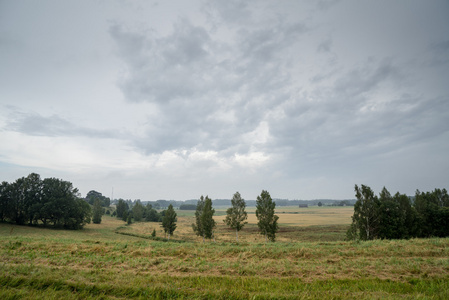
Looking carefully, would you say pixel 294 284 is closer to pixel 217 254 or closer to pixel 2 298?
pixel 217 254

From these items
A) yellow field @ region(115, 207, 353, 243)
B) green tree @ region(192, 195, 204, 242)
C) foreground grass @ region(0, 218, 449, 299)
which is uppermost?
foreground grass @ region(0, 218, 449, 299)

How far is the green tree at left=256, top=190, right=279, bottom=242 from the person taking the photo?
123ft

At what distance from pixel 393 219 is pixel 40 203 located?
90074 mm

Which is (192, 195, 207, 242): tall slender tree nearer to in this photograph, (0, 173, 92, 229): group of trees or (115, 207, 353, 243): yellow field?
(115, 207, 353, 243): yellow field

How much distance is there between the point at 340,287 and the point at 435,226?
4936cm

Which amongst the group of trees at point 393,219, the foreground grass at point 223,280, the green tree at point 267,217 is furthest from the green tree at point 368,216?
the foreground grass at point 223,280

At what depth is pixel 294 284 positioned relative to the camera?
286 inches

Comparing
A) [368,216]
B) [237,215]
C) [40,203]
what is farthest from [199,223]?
[40,203]

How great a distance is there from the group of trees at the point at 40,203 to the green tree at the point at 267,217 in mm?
59286

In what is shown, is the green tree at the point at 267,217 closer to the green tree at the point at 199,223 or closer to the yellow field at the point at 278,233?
the yellow field at the point at 278,233

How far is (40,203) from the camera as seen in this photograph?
59250mm

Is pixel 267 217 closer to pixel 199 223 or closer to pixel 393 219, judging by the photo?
pixel 199 223

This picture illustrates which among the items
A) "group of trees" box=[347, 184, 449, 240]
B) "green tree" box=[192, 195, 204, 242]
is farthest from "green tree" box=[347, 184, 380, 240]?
"green tree" box=[192, 195, 204, 242]

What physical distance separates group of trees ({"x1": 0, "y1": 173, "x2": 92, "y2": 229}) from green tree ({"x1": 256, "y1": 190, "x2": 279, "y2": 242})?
59.3m
